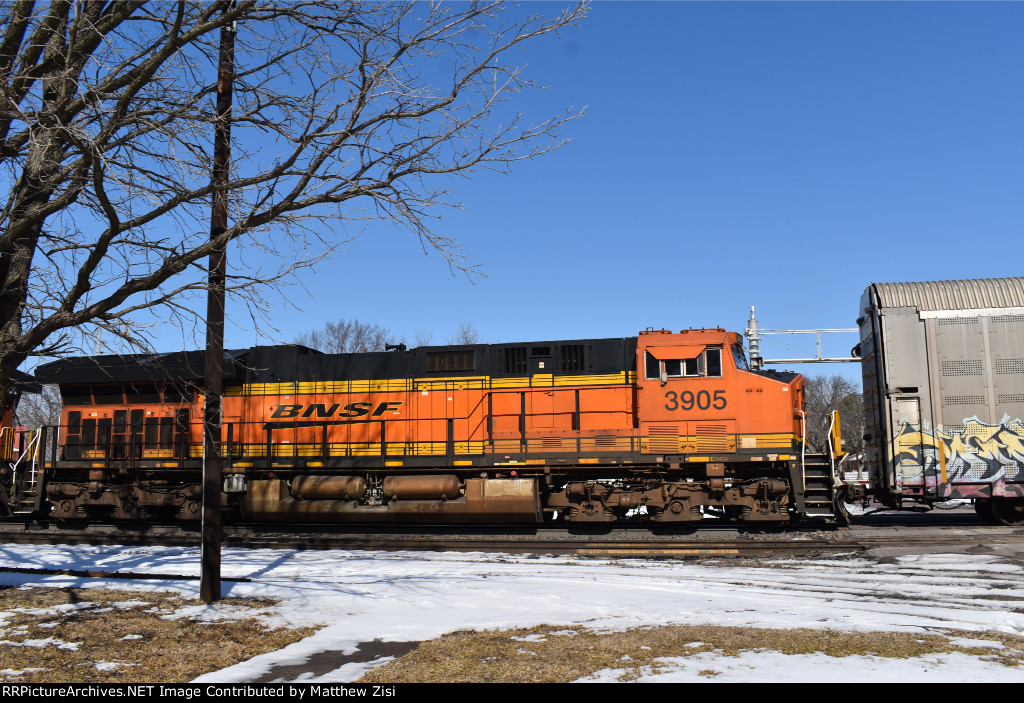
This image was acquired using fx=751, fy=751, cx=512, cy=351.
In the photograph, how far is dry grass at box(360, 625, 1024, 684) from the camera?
546cm

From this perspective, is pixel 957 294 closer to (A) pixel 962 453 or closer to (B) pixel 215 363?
(A) pixel 962 453

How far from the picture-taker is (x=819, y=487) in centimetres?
1351

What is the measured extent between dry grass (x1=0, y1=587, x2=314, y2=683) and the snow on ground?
1.01ft

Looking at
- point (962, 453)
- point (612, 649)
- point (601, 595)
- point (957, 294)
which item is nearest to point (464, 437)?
point (601, 595)

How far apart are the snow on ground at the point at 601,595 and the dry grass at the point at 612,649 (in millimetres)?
214

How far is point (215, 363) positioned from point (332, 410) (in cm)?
739

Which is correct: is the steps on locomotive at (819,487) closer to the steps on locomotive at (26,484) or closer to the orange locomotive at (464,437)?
the orange locomotive at (464,437)

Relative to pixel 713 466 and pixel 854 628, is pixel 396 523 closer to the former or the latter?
pixel 713 466

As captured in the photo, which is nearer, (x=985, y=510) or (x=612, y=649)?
(x=612, y=649)

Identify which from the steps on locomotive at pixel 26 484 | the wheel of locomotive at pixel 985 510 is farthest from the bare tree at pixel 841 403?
the steps on locomotive at pixel 26 484

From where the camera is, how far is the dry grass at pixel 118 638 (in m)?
5.66
